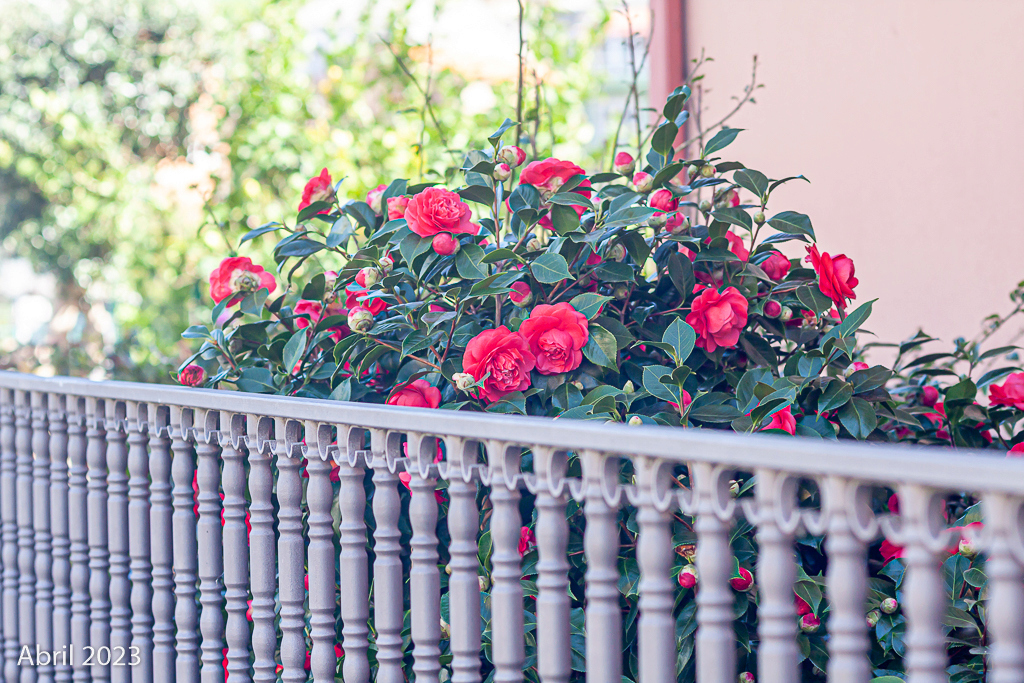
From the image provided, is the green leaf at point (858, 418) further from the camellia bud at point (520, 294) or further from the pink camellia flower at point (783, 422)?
the camellia bud at point (520, 294)

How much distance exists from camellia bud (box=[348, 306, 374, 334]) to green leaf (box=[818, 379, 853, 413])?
0.79 metres

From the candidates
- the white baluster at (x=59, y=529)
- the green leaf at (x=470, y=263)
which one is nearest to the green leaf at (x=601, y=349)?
the green leaf at (x=470, y=263)

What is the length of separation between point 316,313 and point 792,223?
3.06 ft

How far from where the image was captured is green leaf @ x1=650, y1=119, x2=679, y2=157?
160cm

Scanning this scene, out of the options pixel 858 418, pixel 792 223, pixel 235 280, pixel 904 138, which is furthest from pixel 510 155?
pixel 904 138

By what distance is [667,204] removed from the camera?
5.23 feet

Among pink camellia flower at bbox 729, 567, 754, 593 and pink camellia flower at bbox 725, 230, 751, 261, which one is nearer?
pink camellia flower at bbox 729, 567, 754, 593

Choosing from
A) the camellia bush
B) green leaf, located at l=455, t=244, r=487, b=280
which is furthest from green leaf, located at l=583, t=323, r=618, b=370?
green leaf, located at l=455, t=244, r=487, b=280

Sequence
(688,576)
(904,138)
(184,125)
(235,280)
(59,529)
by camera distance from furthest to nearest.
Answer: (184,125), (904,138), (59,529), (235,280), (688,576)

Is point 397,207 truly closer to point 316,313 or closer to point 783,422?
point 316,313

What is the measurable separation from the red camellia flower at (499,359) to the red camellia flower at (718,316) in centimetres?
30

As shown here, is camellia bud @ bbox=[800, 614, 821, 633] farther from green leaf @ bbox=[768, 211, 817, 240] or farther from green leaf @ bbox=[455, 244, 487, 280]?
green leaf @ bbox=[455, 244, 487, 280]

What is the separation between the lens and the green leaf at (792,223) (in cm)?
155

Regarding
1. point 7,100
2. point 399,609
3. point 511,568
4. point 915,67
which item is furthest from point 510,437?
point 7,100
